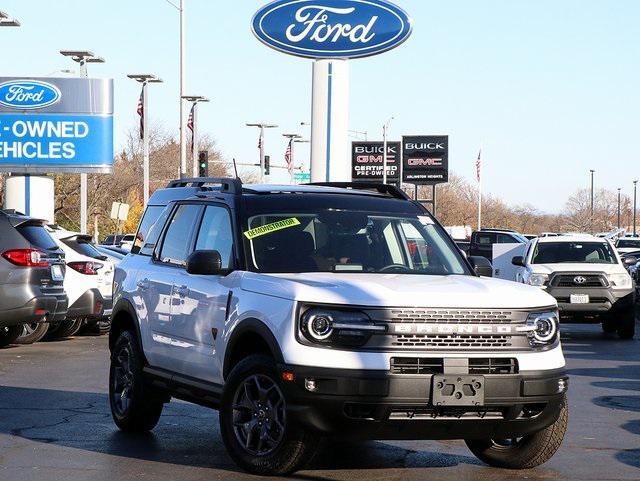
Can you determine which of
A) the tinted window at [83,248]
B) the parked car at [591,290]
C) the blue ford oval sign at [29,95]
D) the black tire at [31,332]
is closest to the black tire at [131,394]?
the black tire at [31,332]

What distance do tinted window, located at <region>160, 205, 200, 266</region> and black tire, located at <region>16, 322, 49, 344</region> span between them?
31.1 ft

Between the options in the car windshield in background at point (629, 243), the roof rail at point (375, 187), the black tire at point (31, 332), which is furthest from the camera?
the car windshield in background at point (629, 243)

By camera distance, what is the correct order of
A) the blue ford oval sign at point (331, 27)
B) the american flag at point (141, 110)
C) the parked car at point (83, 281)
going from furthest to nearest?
the american flag at point (141, 110)
the blue ford oval sign at point (331, 27)
the parked car at point (83, 281)

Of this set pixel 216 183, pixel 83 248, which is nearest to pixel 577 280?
pixel 83 248

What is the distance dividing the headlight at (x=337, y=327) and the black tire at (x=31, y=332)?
1219 centimetres

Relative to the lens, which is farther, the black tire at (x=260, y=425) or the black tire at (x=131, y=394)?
the black tire at (x=131, y=394)

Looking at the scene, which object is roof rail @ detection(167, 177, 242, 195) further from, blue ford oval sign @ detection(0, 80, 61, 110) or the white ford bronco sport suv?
blue ford oval sign @ detection(0, 80, 61, 110)

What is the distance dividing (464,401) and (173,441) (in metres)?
3.06

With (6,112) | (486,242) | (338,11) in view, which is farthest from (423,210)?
(486,242)

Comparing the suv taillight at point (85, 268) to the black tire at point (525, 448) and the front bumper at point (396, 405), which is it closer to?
the black tire at point (525, 448)

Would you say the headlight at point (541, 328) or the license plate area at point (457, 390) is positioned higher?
the headlight at point (541, 328)

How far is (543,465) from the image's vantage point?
9234mm

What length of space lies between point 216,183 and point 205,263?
58.5 inches

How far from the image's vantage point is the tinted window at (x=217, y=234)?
9.40 meters
